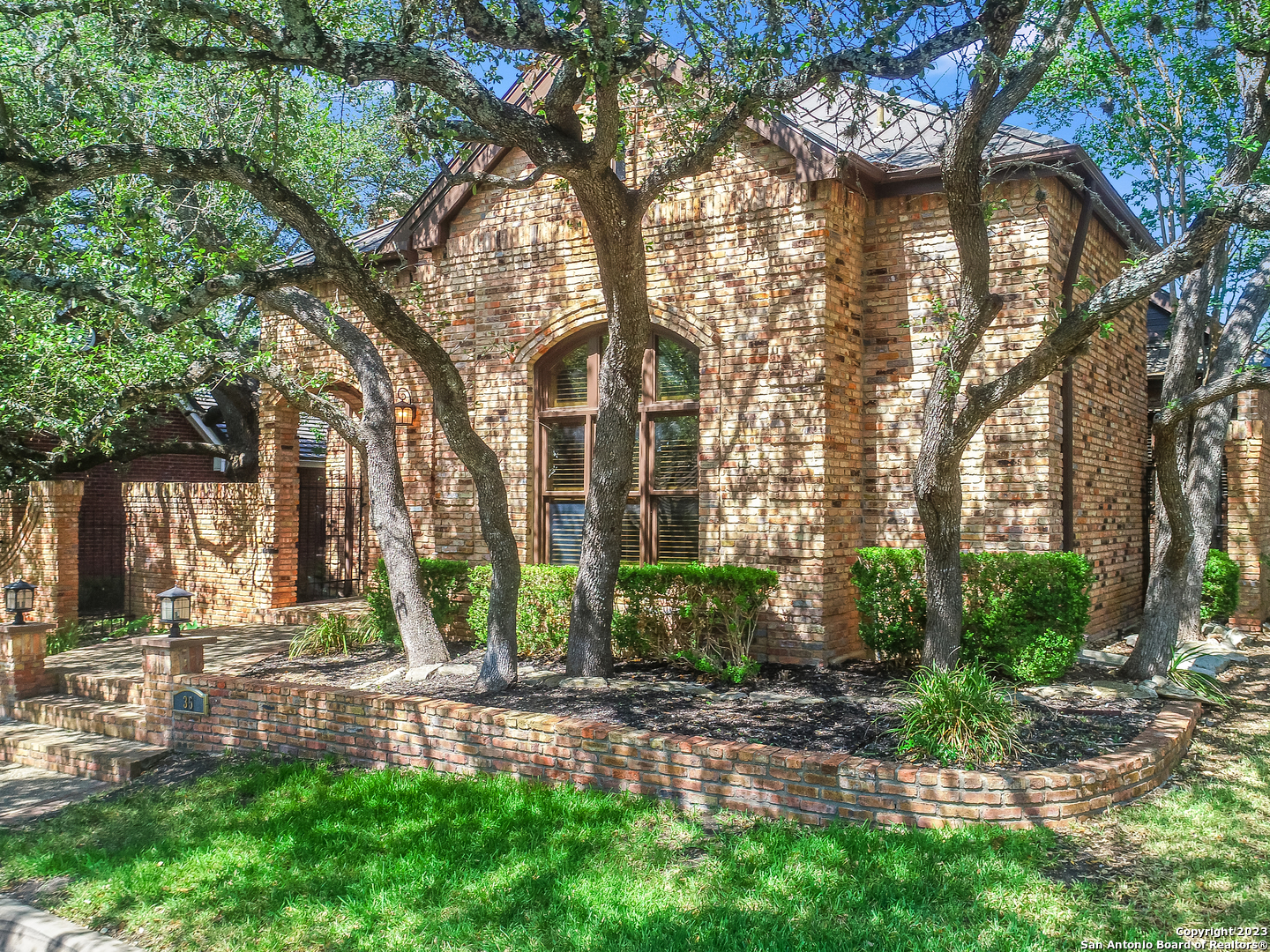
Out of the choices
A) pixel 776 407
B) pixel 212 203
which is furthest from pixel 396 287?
pixel 776 407

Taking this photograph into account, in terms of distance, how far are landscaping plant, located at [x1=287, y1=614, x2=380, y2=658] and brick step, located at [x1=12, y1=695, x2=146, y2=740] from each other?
183 cm

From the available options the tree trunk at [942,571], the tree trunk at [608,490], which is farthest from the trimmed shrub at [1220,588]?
the tree trunk at [608,490]

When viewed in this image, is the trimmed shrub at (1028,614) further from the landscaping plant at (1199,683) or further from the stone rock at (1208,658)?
the stone rock at (1208,658)

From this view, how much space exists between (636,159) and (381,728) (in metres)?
6.53

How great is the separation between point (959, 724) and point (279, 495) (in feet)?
34.0

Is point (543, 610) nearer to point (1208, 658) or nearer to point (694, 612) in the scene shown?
point (694, 612)

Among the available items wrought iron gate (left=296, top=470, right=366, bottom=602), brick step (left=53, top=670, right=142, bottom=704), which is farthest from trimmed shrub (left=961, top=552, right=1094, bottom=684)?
wrought iron gate (left=296, top=470, right=366, bottom=602)

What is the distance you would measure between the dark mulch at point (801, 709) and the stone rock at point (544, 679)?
8 cm

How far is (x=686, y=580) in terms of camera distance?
27.9ft

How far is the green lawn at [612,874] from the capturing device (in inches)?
163

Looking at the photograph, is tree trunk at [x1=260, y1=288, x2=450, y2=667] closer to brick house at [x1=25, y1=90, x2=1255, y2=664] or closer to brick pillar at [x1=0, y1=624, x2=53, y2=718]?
brick house at [x1=25, y1=90, x2=1255, y2=664]

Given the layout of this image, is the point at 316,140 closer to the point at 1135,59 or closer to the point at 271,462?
the point at 271,462

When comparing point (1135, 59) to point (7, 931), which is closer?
point (7, 931)

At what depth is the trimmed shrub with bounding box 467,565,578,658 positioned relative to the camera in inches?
363
